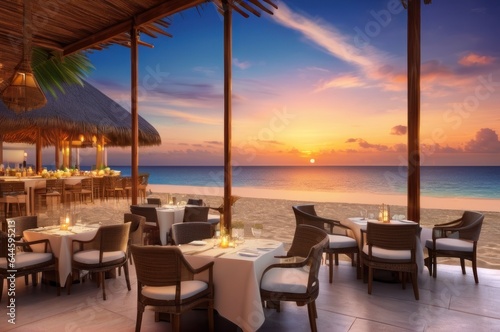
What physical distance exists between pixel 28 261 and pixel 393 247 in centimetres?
397

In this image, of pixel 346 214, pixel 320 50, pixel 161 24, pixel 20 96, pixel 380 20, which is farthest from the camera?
pixel 320 50

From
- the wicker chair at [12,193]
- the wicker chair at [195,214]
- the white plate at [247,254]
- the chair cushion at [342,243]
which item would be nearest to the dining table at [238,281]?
the white plate at [247,254]

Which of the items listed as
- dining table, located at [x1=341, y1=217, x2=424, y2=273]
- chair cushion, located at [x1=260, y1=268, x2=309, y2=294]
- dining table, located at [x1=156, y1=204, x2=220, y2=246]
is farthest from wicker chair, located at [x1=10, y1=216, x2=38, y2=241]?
dining table, located at [x1=341, y1=217, x2=424, y2=273]

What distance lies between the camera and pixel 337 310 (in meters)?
3.51

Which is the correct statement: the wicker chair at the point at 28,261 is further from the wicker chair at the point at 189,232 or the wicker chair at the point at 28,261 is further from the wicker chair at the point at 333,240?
the wicker chair at the point at 333,240

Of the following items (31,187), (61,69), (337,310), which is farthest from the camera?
Result: (31,187)

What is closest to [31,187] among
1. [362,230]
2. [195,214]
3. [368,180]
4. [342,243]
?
[195,214]

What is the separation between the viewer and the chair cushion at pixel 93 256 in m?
3.93

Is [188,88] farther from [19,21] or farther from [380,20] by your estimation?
[380,20]

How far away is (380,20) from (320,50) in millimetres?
18076

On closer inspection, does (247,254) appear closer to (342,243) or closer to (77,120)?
(342,243)

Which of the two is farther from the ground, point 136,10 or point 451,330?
point 136,10

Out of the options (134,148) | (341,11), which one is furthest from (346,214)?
(341,11)

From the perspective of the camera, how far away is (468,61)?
20234 mm
